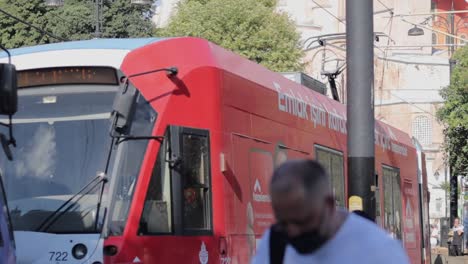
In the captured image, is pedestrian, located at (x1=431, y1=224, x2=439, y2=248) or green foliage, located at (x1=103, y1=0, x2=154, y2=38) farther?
pedestrian, located at (x1=431, y1=224, x2=439, y2=248)

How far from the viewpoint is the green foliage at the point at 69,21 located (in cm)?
5369

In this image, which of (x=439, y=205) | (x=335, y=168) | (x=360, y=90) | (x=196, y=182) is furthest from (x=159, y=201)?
(x=439, y=205)

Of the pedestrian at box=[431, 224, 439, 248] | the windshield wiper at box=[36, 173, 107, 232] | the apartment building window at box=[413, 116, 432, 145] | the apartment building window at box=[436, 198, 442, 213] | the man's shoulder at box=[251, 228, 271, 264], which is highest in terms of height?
the apartment building window at box=[413, 116, 432, 145]

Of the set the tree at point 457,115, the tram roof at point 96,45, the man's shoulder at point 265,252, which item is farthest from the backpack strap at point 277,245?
the tree at point 457,115

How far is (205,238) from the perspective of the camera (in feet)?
33.9

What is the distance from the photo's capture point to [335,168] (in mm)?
14805

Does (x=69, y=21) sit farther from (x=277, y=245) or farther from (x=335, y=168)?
(x=277, y=245)

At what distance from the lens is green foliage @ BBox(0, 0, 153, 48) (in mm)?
53688

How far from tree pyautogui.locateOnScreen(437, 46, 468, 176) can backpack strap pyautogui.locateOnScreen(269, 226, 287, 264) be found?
36618 mm

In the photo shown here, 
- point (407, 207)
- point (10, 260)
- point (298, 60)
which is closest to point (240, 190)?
point (10, 260)

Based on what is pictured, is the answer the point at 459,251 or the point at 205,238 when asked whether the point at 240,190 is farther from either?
the point at 459,251

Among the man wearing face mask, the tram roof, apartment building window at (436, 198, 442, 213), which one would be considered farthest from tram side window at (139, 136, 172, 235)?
apartment building window at (436, 198, 442, 213)

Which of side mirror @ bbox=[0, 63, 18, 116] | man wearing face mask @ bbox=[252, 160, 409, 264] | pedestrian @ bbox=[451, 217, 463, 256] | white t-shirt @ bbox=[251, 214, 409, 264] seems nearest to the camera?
man wearing face mask @ bbox=[252, 160, 409, 264]

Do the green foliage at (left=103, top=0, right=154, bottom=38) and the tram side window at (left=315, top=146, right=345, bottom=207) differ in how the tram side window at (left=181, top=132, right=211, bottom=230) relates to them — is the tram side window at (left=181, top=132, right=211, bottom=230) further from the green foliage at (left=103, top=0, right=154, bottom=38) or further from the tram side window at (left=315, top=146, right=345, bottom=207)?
the green foliage at (left=103, top=0, right=154, bottom=38)
